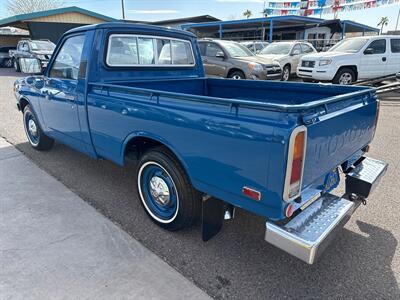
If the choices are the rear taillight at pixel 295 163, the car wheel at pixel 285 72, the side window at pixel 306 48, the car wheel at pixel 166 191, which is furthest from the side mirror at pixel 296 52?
the rear taillight at pixel 295 163

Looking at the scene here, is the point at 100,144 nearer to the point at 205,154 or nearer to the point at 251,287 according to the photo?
the point at 205,154

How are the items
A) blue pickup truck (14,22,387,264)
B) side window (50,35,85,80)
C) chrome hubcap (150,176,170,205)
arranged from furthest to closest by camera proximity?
side window (50,35,85,80), chrome hubcap (150,176,170,205), blue pickup truck (14,22,387,264)

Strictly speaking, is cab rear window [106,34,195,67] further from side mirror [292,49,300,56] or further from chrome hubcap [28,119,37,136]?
side mirror [292,49,300,56]

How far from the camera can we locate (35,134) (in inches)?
209

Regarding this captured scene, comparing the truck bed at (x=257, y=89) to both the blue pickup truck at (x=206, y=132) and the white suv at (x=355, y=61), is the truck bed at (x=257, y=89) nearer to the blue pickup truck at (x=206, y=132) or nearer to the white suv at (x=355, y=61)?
the blue pickup truck at (x=206, y=132)

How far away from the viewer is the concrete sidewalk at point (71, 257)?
7.78 feet

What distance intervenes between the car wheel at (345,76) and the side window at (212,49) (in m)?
4.21

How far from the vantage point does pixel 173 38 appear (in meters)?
4.34

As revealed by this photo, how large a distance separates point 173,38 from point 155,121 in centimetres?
210

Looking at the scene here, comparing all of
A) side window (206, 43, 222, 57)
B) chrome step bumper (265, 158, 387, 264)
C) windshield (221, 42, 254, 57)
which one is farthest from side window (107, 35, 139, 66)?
side window (206, 43, 222, 57)

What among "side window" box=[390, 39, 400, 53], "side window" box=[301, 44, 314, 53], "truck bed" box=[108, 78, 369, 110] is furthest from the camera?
"side window" box=[301, 44, 314, 53]

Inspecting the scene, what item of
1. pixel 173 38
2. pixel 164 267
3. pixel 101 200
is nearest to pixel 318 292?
pixel 164 267

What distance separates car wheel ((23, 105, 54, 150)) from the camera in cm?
509

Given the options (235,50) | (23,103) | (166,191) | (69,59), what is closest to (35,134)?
(23,103)
